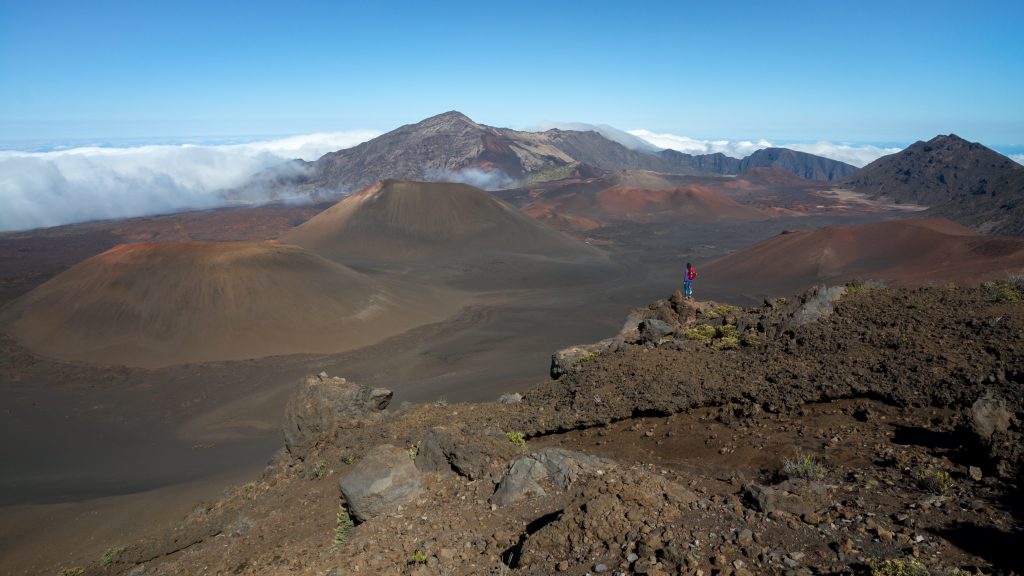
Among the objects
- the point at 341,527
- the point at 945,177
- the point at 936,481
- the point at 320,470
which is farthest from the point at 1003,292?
the point at 945,177

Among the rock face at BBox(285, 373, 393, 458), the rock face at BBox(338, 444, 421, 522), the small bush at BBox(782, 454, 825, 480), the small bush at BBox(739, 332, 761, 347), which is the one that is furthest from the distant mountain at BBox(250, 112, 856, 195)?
the small bush at BBox(782, 454, 825, 480)

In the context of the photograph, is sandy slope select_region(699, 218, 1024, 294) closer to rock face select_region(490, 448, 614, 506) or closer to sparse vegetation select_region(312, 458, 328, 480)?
rock face select_region(490, 448, 614, 506)

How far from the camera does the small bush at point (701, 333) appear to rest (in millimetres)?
10605

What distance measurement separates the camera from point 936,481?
16.0 feet

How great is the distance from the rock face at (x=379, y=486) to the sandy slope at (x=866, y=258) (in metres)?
28.7

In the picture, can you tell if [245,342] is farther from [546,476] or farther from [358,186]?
[358,186]

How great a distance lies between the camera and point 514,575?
447cm

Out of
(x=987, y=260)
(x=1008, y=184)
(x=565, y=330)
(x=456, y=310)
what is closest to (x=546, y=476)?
(x=565, y=330)

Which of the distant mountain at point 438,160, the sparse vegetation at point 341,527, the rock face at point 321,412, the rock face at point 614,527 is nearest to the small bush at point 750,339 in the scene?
the rock face at point 614,527

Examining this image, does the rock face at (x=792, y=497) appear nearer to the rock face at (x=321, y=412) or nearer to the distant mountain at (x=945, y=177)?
the rock face at (x=321, y=412)

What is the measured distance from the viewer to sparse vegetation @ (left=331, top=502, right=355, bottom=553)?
223 inches

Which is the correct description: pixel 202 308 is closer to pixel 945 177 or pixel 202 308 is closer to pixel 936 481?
pixel 936 481

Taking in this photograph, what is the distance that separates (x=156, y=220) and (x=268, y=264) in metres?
61.4

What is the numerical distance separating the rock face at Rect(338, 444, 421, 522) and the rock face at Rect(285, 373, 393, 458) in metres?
3.56
